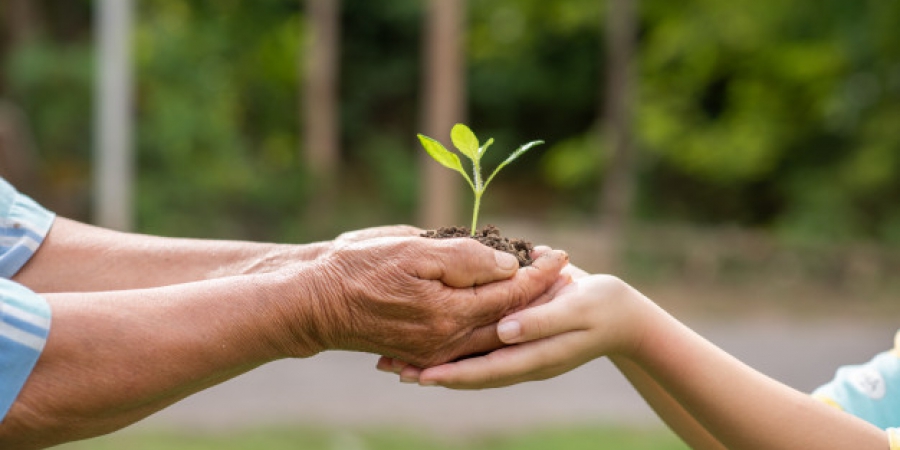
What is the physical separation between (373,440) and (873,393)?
4851 mm

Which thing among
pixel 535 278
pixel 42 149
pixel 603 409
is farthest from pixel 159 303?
pixel 42 149

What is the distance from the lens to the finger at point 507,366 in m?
2.35

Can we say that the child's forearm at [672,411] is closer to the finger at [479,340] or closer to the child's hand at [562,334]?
the child's hand at [562,334]

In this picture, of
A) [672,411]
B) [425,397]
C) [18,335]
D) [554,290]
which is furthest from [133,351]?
[425,397]

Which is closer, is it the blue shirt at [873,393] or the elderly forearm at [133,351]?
the elderly forearm at [133,351]

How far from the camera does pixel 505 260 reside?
2.45 meters

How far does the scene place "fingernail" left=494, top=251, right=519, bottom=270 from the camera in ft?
8.01

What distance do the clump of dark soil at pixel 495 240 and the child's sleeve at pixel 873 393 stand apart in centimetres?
83

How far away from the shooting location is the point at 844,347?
396 inches

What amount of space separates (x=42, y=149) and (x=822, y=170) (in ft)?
38.6

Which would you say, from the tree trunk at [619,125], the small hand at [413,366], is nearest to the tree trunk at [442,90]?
the tree trunk at [619,125]

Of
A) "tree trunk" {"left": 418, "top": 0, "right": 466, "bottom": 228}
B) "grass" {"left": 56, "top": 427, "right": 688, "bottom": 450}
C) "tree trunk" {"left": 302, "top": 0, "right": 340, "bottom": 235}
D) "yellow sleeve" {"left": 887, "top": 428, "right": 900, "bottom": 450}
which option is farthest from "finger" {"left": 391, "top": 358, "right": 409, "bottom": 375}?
"tree trunk" {"left": 302, "top": 0, "right": 340, "bottom": 235}

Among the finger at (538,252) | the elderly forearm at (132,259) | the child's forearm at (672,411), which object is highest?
the finger at (538,252)

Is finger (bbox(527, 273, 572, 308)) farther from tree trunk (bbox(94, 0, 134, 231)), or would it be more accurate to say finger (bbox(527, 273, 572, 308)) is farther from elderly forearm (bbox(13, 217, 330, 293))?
tree trunk (bbox(94, 0, 134, 231))
